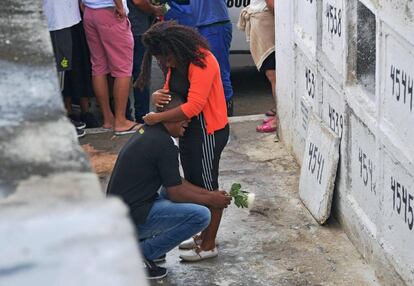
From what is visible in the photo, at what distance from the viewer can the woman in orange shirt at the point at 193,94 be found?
16.9 ft

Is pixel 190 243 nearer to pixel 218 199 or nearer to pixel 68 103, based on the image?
pixel 218 199

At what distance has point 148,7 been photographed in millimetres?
7945

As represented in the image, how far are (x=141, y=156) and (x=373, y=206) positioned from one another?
1.34m

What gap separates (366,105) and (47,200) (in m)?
3.80

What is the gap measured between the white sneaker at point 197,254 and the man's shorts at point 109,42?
264 cm

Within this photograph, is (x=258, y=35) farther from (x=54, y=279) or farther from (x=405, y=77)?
(x=54, y=279)

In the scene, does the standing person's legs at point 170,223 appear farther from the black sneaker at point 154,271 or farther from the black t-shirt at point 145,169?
the black sneaker at point 154,271

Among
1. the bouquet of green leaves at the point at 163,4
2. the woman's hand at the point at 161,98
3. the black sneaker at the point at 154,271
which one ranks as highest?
the woman's hand at the point at 161,98

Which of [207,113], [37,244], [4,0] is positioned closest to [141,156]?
[207,113]

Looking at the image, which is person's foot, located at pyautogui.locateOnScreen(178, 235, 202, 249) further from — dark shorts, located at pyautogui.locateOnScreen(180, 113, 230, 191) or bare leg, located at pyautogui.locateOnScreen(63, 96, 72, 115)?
bare leg, located at pyautogui.locateOnScreen(63, 96, 72, 115)

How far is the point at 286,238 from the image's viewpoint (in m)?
5.95

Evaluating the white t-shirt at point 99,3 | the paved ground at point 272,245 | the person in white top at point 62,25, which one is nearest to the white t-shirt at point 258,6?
the white t-shirt at point 99,3

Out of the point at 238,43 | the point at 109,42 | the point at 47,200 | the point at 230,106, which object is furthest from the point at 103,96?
the point at 47,200

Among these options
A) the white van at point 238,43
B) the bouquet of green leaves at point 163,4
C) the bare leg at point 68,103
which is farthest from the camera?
the white van at point 238,43
